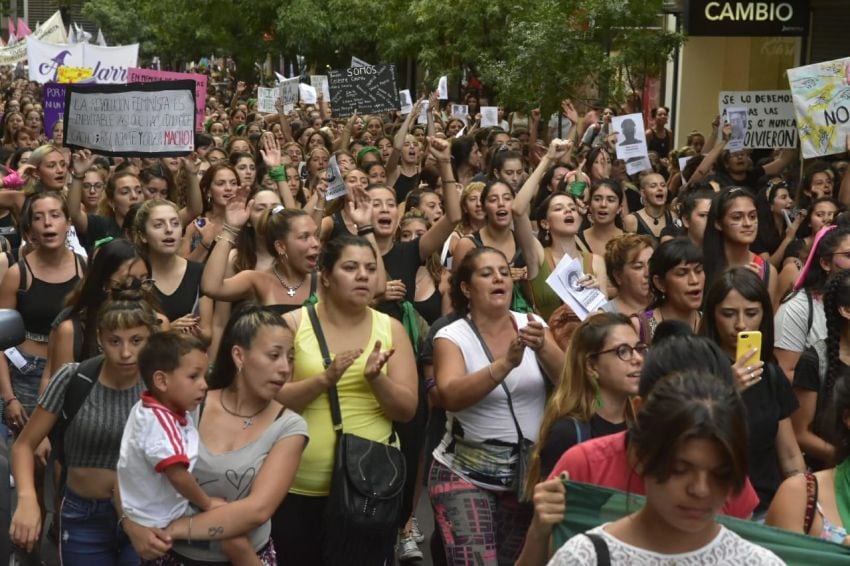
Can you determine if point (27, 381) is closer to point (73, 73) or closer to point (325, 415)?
point (325, 415)

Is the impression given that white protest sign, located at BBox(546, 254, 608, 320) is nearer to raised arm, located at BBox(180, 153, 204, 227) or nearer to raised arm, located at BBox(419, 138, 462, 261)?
raised arm, located at BBox(419, 138, 462, 261)

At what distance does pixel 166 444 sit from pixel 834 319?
2.83 m

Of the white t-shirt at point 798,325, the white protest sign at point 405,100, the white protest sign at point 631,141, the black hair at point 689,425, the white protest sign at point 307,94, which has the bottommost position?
the white t-shirt at point 798,325

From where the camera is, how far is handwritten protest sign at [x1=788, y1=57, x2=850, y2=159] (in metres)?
11.8

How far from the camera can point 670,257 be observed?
259 inches

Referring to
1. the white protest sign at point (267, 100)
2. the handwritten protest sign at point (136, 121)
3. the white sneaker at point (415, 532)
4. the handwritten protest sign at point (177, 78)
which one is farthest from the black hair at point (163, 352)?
the white protest sign at point (267, 100)

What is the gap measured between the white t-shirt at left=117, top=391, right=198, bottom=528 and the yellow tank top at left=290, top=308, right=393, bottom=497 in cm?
97

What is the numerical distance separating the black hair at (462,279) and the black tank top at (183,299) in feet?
7.19

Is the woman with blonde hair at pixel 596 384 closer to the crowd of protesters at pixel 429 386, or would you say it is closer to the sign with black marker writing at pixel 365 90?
the crowd of protesters at pixel 429 386

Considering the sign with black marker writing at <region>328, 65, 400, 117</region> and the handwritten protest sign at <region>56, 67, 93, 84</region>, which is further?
the handwritten protest sign at <region>56, 67, 93, 84</region>

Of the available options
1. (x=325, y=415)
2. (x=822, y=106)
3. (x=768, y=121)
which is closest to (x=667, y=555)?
(x=325, y=415)

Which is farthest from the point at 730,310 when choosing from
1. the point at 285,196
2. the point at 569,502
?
the point at 285,196

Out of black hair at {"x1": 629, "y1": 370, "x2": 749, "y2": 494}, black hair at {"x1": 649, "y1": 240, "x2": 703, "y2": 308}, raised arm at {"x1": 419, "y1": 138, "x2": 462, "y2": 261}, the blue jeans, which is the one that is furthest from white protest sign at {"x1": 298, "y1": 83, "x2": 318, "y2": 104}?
black hair at {"x1": 629, "y1": 370, "x2": 749, "y2": 494}

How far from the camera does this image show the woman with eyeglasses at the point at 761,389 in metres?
5.47
